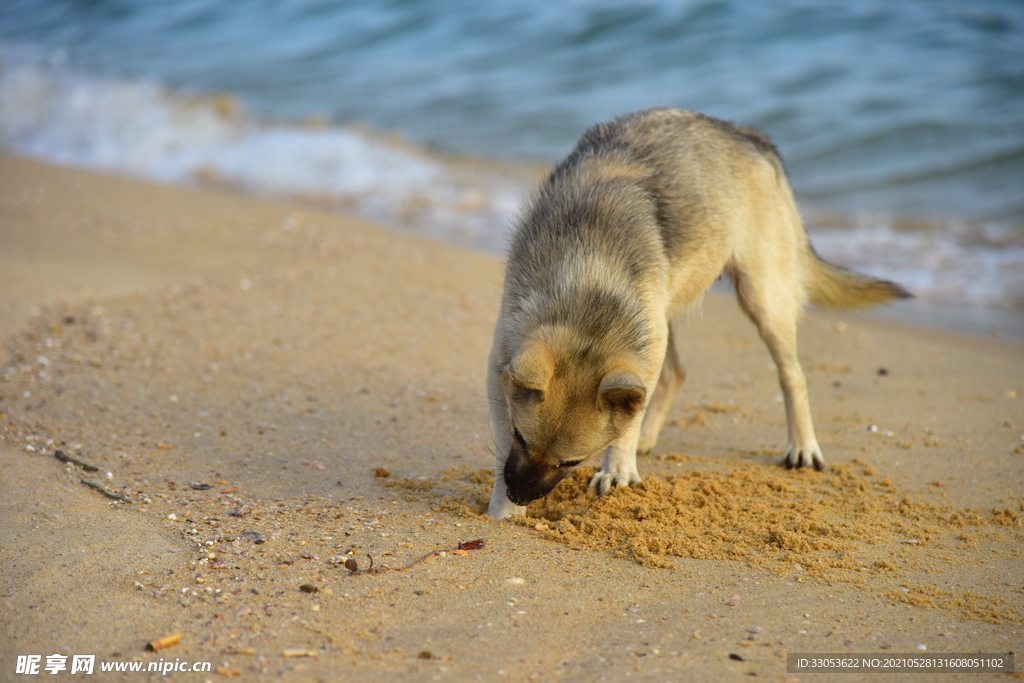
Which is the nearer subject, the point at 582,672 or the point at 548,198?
the point at 582,672

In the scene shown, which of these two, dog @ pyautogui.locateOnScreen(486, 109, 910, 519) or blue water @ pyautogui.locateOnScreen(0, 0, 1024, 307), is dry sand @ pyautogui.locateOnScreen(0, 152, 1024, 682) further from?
blue water @ pyautogui.locateOnScreen(0, 0, 1024, 307)

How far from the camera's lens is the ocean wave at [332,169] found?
9148 millimetres

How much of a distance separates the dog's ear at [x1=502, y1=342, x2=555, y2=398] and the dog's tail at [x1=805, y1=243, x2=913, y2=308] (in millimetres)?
2723

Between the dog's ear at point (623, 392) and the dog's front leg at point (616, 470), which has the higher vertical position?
the dog's ear at point (623, 392)

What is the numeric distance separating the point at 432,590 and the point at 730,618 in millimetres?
1128

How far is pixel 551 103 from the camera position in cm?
1600

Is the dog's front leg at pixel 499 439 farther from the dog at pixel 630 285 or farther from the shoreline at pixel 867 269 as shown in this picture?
the shoreline at pixel 867 269

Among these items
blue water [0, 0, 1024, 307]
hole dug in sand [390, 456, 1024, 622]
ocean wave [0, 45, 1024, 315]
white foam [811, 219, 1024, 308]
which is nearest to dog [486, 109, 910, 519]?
hole dug in sand [390, 456, 1024, 622]

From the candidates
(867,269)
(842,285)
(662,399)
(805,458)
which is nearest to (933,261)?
(867,269)

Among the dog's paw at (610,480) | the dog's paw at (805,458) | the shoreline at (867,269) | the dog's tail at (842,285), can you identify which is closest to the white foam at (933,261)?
the shoreline at (867,269)

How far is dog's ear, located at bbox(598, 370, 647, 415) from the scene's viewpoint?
3402mm

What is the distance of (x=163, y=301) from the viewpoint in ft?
22.3

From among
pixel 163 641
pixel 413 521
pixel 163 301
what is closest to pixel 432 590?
pixel 413 521

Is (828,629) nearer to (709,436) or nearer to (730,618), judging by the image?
(730,618)
